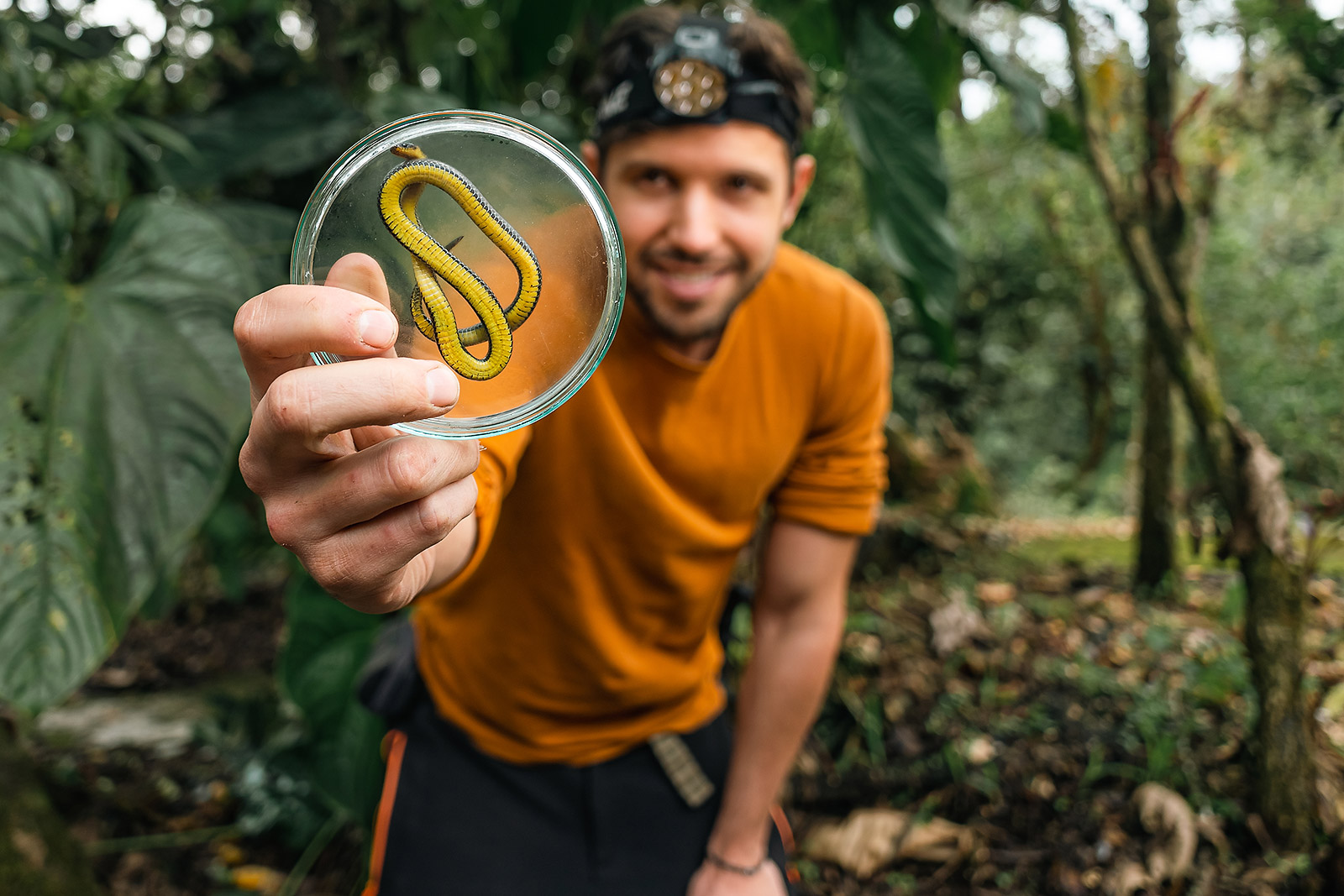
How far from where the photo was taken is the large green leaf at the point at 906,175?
1.62 meters

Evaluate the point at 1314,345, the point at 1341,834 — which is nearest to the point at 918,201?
the point at 1341,834

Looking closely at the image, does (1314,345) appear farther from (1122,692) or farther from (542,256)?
(542,256)

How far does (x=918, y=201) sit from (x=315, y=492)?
1.36 m

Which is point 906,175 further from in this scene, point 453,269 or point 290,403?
point 290,403

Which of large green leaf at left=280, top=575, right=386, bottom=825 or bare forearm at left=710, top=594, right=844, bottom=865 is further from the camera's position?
large green leaf at left=280, top=575, right=386, bottom=825

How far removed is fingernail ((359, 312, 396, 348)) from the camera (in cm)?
60

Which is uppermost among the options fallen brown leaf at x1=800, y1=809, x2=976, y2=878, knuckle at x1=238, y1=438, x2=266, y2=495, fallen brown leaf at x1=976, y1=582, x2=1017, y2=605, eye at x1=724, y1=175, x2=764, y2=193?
eye at x1=724, y1=175, x2=764, y2=193

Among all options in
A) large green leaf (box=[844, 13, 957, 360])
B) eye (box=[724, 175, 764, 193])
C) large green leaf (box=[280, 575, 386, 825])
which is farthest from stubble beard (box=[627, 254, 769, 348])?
large green leaf (box=[280, 575, 386, 825])

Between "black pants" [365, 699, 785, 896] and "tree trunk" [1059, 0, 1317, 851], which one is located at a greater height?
"tree trunk" [1059, 0, 1317, 851]

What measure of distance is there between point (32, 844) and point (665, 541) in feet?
4.19

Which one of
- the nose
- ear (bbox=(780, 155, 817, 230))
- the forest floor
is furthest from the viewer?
the forest floor

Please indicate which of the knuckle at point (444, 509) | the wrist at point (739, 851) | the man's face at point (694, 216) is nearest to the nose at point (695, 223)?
the man's face at point (694, 216)

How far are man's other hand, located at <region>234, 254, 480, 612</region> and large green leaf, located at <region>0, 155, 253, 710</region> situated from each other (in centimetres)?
37

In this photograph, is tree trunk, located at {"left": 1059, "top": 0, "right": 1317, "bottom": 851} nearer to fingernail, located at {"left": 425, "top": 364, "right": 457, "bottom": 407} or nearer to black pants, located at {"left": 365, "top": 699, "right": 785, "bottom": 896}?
black pants, located at {"left": 365, "top": 699, "right": 785, "bottom": 896}
